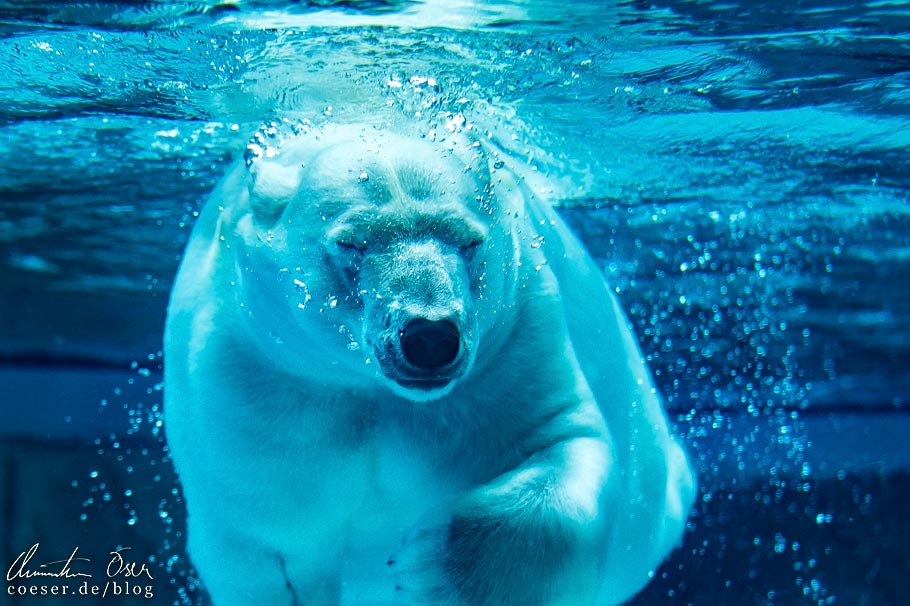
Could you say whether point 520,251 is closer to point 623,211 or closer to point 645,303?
point 623,211

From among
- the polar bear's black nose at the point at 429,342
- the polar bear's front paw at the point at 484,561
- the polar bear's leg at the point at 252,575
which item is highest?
the polar bear's black nose at the point at 429,342

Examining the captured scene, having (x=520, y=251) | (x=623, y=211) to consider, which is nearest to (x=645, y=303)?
(x=623, y=211)

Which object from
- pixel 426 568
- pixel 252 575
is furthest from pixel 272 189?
pixel 252 575

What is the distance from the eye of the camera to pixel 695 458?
56.1 ft

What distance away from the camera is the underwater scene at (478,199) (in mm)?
3508

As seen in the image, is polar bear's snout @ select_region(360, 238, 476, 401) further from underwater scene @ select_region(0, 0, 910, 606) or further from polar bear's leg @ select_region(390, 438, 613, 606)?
polar bear's leg @ select_region(390, 438, 613, 606)

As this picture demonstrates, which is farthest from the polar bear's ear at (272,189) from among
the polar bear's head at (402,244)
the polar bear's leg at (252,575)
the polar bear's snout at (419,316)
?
the polar bear's leg at (252,575)

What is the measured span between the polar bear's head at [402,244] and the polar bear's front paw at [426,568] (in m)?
0.38

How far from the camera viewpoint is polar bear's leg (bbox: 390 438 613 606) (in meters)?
2.14

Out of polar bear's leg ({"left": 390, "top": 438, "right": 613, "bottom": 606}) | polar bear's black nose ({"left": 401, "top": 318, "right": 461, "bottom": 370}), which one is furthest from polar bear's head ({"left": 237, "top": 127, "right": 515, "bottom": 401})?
polar bear's leg ({"left": 390, "top": 438, "right": 613, "bottom": 606})

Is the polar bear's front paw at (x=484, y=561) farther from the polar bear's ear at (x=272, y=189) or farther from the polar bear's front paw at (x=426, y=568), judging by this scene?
the polar bear's ear at (x=272, y=189)

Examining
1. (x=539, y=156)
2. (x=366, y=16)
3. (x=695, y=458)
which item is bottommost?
(x=695, y=458)

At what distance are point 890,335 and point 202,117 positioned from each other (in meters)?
9.60

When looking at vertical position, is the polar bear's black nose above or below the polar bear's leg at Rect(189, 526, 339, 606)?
above
